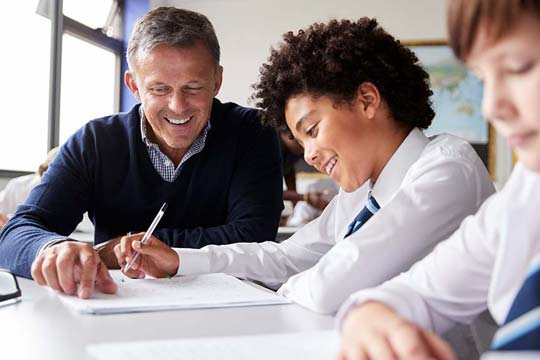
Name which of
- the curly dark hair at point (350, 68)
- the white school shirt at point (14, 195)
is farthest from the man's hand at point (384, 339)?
the white school shirt at point (14, 195)

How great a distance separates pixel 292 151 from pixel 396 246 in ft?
8.42

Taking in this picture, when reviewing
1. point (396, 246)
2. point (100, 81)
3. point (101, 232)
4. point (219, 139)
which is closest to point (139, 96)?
point (219, 139)

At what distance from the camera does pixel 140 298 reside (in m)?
1.10

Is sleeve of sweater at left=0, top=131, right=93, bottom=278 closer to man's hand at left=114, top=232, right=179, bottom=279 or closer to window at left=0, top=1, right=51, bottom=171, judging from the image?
man's hand at left=114, top=232, right=179, bottom=279

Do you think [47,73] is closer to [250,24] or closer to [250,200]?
[250,24]

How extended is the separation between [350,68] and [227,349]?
724mm

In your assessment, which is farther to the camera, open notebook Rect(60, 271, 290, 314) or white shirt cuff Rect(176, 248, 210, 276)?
white shirt cuff Rect(176, 248, 210, 276)

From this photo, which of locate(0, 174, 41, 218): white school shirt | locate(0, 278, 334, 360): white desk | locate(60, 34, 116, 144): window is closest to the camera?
locate(0, 278, 334, 360): white desk

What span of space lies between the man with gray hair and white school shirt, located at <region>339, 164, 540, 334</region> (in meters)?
0.92

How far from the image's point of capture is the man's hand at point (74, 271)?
1132 millimetres

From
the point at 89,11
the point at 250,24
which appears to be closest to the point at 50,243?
the point at 89,11

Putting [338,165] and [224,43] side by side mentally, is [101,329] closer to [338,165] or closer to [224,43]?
[338,165]

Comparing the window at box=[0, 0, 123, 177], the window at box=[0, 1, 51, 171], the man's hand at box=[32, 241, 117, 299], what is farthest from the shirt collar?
the window at box=[0, 1, 51, 171]

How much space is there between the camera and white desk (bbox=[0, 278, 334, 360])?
787 millimetres
